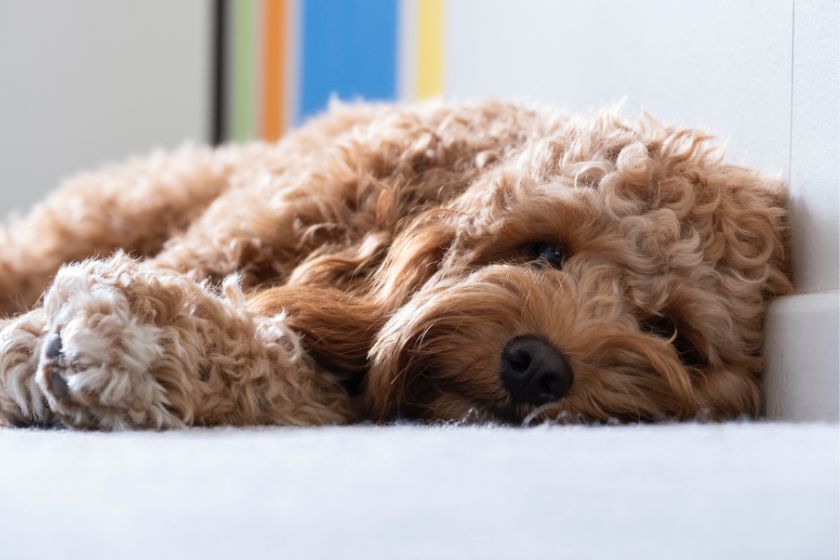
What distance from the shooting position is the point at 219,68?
603cm

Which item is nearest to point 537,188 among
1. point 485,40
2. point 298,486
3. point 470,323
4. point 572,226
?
point 572,226

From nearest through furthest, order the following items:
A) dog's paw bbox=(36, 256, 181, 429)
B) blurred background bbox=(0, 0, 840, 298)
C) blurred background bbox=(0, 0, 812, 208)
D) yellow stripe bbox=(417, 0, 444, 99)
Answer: dog's paw bbox=(36, 256, 181, 429), blurred background bbox=(0, 0, 840, 298), blurred background bbox=(0, 0, 812, 208), yellow stripe bbox=(417, 0, 444, 99)

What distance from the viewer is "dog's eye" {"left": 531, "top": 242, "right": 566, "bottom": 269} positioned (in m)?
1.90

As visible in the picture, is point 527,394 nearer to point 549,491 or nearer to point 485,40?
point 549,491

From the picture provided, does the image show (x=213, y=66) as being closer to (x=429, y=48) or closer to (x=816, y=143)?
(x=429, y=48)

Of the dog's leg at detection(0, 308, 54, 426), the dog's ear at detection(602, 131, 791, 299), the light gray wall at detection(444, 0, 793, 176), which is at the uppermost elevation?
the light gray wall at detection(444, 0, 793, 176)

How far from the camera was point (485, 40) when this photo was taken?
12.9 feet

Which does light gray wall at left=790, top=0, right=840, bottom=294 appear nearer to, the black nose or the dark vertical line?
the black nose

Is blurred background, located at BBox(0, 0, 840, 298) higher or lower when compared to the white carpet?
higher

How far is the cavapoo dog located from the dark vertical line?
12.6 feet

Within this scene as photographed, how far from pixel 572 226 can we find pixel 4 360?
0.95m

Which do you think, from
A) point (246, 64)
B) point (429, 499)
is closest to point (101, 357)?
point (429, 499)

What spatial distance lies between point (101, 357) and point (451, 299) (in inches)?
21.5

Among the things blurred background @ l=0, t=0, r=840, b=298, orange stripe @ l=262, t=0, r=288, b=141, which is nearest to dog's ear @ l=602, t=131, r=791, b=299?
blurred background @ l=0, t=0, r=840, b=298
